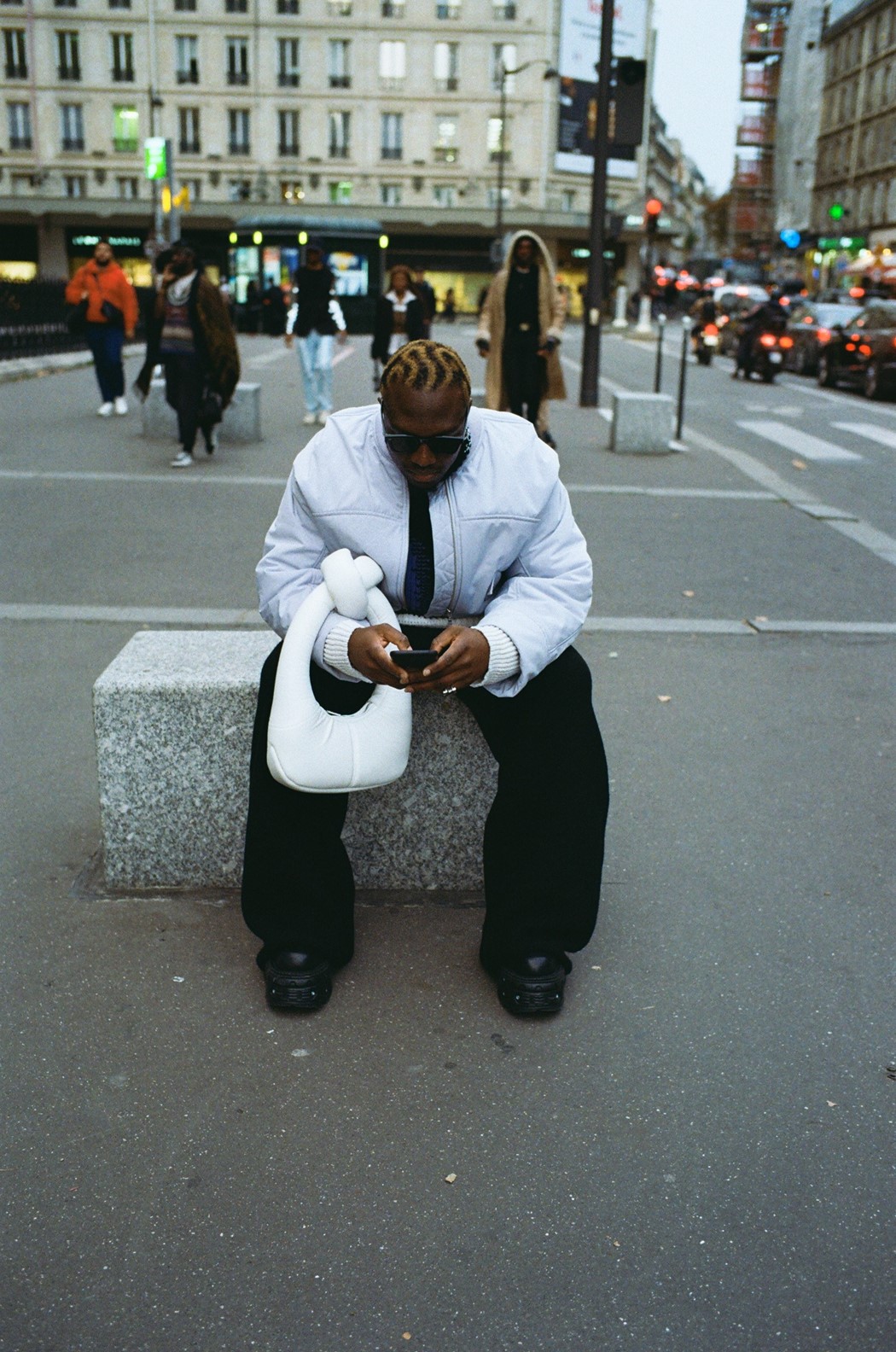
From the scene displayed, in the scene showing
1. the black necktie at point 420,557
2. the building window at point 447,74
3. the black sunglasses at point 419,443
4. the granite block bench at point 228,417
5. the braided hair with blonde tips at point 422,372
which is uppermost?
the building window at point 447,74

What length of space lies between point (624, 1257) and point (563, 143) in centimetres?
6425

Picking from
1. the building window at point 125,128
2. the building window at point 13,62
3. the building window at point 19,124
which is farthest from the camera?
the building window at point 19,124

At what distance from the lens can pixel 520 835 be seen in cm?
306

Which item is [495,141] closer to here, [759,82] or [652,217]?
[652,217]

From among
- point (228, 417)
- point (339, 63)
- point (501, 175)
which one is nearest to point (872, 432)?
point (228, 417)

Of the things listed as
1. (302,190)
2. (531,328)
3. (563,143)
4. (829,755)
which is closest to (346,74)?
(302,190)

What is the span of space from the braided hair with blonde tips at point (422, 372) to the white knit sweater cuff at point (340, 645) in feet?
1.64

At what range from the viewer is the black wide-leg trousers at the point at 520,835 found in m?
3.01

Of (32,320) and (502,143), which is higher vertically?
(502,143)

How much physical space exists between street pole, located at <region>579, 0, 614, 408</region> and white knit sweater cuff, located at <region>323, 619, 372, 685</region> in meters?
13.8

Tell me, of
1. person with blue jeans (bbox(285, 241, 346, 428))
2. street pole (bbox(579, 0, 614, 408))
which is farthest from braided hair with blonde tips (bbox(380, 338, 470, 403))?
street pole (bbox(579, 0, 614, 408))

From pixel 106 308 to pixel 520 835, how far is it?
11789 mm

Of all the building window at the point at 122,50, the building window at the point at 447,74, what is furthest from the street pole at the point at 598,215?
the building window at the point at 122,50

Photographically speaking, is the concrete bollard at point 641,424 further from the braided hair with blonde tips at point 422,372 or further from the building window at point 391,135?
the building window at point 391,135
